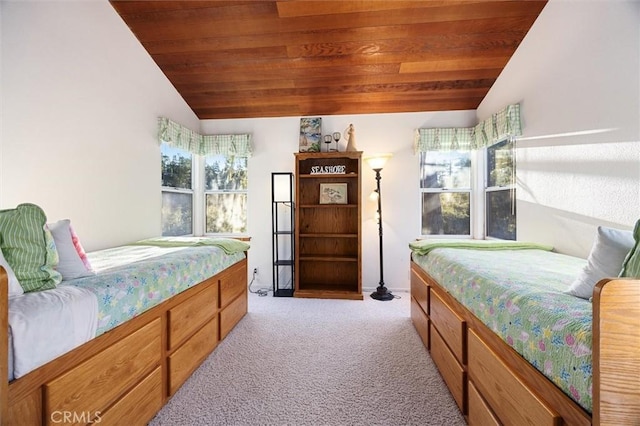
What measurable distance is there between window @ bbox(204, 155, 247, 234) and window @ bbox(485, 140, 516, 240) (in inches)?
119

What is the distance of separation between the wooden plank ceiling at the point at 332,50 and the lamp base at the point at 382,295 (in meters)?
2.18

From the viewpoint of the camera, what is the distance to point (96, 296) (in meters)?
1.04

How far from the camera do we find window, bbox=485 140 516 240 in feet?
8.65

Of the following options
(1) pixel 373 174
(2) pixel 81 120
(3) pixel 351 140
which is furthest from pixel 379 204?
(2) pixel 81 120

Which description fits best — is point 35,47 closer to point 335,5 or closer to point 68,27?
point 68,27

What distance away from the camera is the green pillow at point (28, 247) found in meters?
0.93

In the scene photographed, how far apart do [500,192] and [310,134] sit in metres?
2.27

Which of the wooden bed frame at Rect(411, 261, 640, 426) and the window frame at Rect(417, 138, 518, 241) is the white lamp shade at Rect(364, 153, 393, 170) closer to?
the window frame at Rect(417, 138, 518, 241)

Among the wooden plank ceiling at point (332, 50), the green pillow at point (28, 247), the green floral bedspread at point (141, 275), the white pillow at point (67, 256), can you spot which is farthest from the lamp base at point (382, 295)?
the green pillow at point (28, 247)

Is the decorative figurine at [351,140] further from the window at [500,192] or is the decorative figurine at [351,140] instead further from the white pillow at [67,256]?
the white pillow at [67,256]

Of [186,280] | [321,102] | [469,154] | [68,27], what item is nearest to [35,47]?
[68,27]

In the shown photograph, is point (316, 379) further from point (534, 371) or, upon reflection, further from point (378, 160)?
point (378, 160)

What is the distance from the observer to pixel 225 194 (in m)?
3.56

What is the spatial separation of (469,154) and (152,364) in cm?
367
